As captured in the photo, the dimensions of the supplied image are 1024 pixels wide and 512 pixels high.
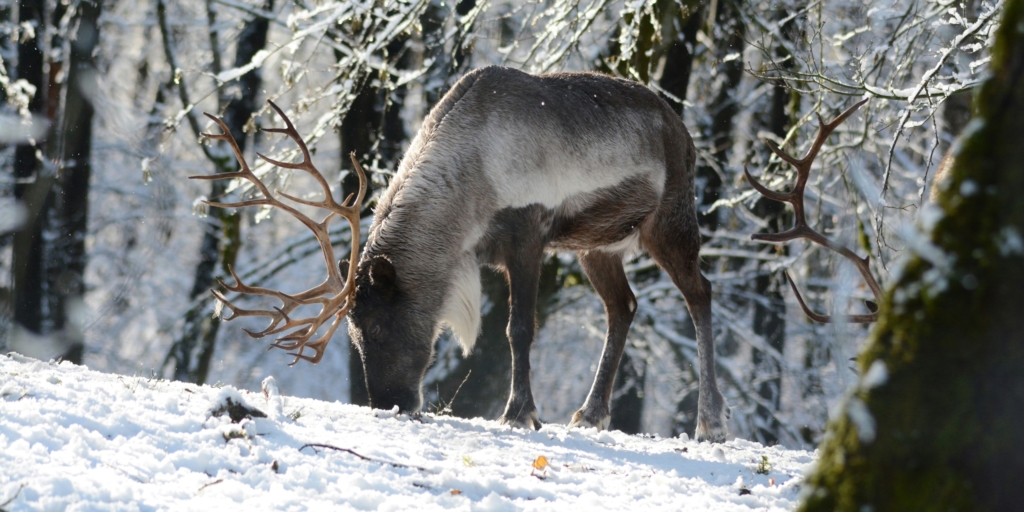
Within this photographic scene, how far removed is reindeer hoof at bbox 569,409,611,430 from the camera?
6066 mm

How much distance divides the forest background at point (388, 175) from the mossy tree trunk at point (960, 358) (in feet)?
19.6

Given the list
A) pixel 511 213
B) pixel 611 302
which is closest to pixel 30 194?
pixel 611 302

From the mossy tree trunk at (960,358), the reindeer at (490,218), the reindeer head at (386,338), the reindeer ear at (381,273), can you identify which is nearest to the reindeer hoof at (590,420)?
the reindeer at (490,218)

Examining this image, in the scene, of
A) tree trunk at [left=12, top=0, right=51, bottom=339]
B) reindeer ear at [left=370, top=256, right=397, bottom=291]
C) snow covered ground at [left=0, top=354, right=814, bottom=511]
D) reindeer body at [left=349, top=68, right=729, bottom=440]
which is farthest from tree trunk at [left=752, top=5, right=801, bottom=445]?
tree trunk at [left=12, top=0, right=51, bottom=339]

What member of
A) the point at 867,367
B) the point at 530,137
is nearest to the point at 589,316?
the point at 530,137

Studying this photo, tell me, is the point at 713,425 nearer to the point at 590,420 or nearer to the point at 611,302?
the point at 590,420

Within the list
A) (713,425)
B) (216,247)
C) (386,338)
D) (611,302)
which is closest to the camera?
(386,338)

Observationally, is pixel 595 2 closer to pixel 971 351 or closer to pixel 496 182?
pixel 496 182

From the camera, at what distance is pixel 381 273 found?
16.8 ft

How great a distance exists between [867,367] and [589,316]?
33.1 ft

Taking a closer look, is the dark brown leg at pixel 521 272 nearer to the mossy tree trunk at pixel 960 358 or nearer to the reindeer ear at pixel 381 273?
the reindeer ear at pixel 381 273

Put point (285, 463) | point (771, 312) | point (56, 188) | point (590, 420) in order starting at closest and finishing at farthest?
point (285, 463) → point (590, 420) → point (771, 312) → point (56, 188)

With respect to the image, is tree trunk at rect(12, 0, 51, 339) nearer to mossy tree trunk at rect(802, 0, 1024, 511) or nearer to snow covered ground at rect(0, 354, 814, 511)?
snow covered ground at rect(0, 354, 814, 511)

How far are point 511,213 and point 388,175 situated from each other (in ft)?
14.5
